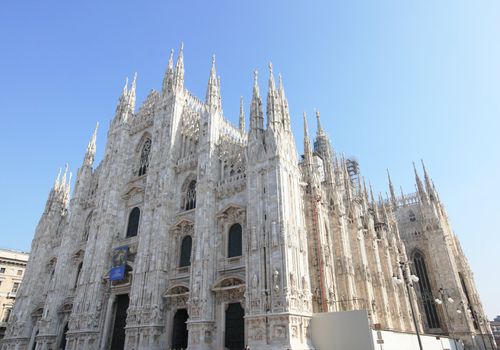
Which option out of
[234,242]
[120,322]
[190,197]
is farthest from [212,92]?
[120,322]

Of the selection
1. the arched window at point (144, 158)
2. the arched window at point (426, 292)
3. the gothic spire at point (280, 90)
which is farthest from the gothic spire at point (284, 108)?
the arched window at point (426, 292)

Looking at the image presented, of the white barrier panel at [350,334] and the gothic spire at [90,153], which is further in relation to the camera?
the gothic spire at [90,153]

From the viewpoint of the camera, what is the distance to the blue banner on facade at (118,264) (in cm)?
2769

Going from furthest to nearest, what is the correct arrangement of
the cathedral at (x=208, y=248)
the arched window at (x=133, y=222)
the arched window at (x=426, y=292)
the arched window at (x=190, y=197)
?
1. the arched window at (x=426, y=292)
2. the arched window at (x=133, y=222)
3. the arched window at (x=190, y=197)
4. the cathedral at (x=208, y=248)

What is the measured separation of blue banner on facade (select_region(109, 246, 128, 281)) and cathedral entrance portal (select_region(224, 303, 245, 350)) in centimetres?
1024

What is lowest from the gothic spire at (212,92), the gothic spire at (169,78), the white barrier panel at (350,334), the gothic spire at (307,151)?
the white barrier panel at (350,334)

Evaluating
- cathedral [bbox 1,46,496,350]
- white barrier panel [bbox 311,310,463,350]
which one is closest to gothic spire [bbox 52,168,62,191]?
cathedral [bbox 1,46,496,350]

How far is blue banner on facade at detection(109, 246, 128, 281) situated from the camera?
27688 mm

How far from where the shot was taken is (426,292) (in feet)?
144

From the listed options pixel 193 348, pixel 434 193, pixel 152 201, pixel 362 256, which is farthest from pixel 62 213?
pixel 434 193

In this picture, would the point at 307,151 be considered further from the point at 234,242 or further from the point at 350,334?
the point at 350,334

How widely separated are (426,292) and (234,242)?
31944 millimetres

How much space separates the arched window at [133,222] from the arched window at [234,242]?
10729 millimetres

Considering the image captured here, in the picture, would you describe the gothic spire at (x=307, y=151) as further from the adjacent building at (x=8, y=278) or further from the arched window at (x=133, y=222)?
the adjacent building at (x=8, y=278)
